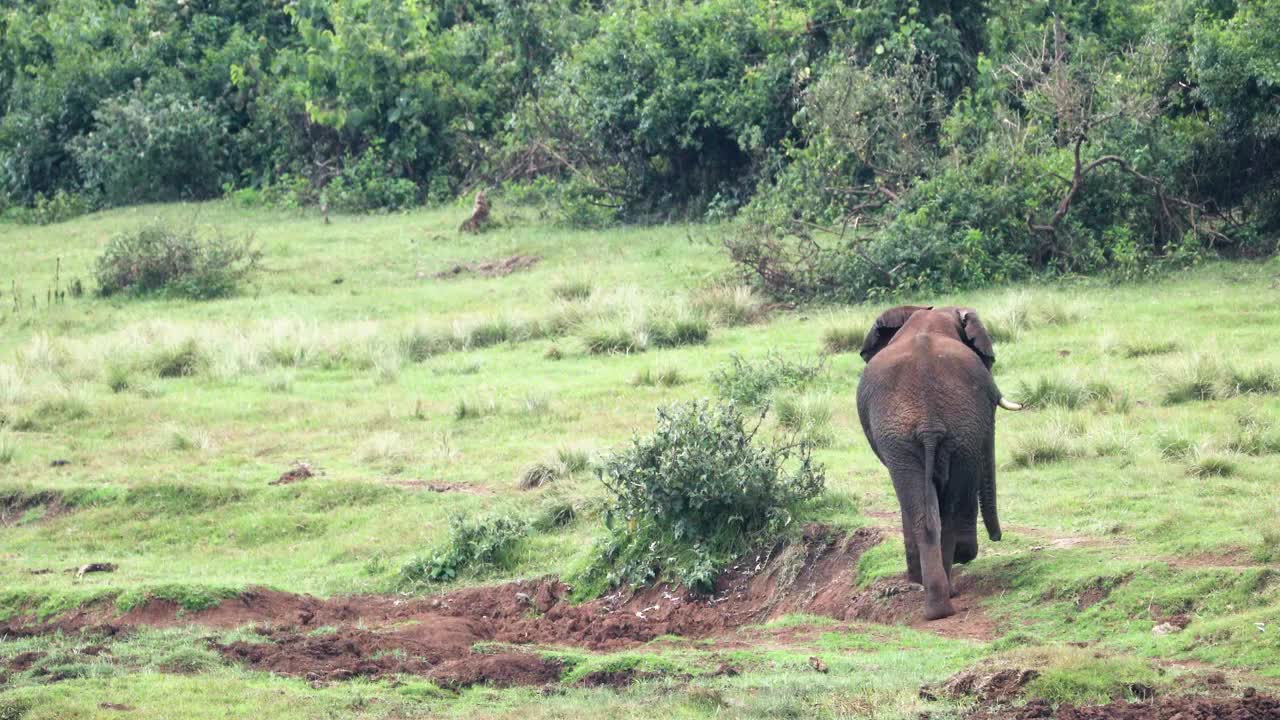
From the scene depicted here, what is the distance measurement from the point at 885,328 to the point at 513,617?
280cm

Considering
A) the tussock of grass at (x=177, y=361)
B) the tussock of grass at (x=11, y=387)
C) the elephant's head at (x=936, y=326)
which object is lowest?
the tussock of grass at (x=177, y=361)

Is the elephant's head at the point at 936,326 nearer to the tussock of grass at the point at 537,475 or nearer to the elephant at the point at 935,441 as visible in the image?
the elephant at the point at 935,441

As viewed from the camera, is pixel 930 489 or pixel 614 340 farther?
pixel 614 340

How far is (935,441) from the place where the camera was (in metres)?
8.41

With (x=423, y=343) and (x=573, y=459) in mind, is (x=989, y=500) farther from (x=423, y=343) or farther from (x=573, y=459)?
(x=423, y=343)

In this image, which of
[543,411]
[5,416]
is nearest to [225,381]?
[5,416]

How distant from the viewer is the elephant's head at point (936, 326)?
896 cm

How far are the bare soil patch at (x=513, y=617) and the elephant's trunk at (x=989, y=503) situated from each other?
1.20 feet

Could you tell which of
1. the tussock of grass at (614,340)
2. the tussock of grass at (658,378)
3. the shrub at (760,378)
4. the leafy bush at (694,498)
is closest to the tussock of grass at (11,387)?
the tussock of grass at (614,340)

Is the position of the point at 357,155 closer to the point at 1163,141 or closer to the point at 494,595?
the point at 1163,141

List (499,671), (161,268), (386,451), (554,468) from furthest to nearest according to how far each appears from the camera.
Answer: (161,268)
(386,451)
(554,468)
(499,671)

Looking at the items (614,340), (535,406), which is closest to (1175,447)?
(535,406)

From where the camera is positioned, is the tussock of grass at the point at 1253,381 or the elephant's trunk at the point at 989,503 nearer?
the elephant's trunk at the point at 989,503

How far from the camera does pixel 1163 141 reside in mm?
19219
